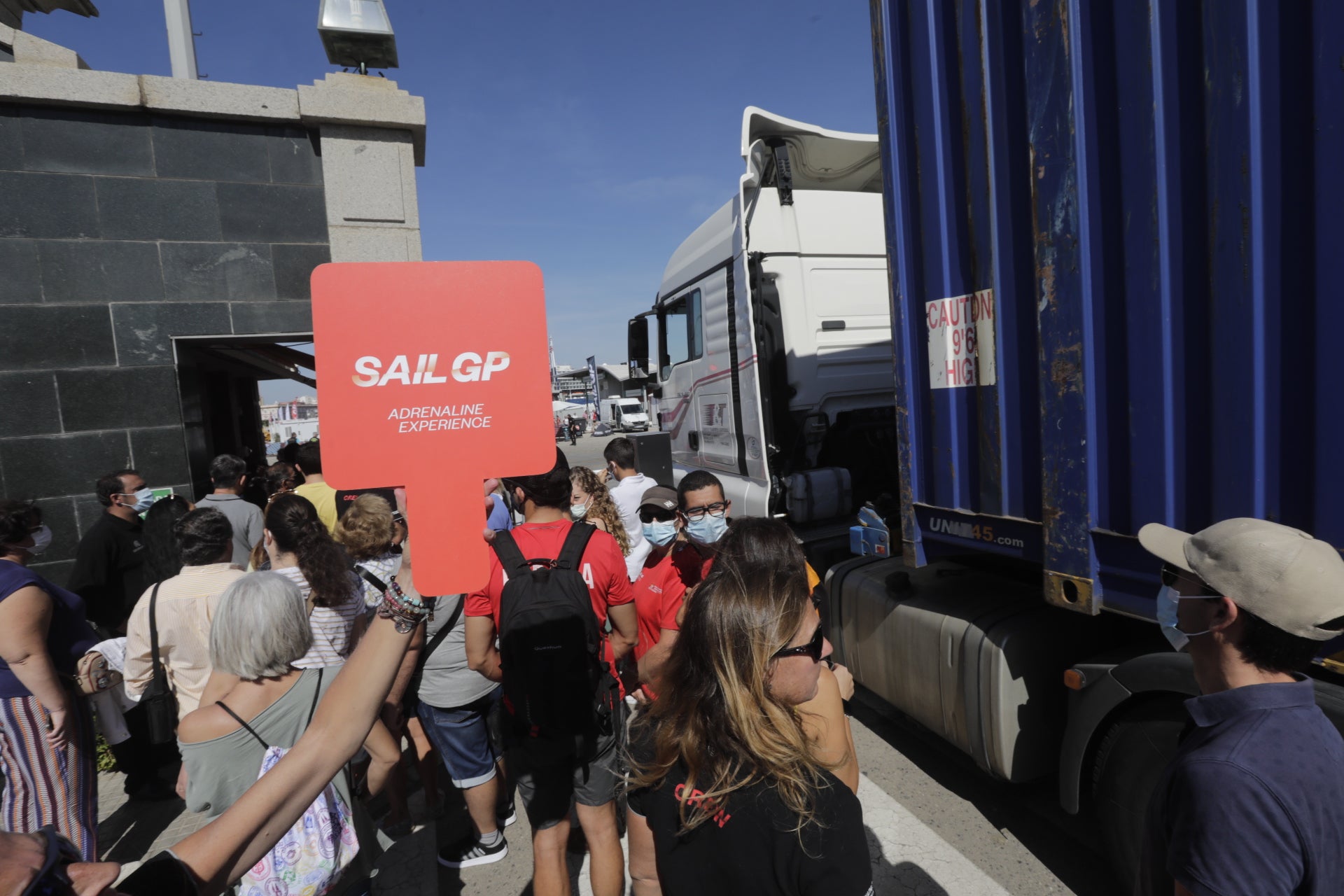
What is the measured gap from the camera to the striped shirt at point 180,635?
8.41ft

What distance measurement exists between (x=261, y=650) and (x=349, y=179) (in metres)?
4.53

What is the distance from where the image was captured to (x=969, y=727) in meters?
2.81

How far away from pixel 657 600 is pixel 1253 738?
1.81 metres

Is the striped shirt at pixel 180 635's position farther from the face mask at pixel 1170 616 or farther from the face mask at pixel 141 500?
the face mask at pixel 1170 616

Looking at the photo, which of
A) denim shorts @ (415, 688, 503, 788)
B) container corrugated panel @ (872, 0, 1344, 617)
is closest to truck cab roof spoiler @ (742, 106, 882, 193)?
container corrugated panel @ (872, 0, 1344, 617)

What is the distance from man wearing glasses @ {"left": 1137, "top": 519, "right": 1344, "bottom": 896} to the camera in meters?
1.12

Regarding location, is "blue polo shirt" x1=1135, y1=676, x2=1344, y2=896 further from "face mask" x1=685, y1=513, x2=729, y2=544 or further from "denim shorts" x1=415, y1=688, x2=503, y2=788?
"denim shorts" x1=415, y1=688, x2=503, y2=788

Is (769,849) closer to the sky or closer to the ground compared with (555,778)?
closer to the sky

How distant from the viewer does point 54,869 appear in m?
0.70

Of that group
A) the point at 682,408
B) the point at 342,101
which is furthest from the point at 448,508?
the point at 342,101

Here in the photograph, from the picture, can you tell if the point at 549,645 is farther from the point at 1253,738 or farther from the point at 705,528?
the point at 1253,738

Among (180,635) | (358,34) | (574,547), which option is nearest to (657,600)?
(574,547)

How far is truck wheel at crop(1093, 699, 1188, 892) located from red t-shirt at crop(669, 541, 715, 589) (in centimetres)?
160

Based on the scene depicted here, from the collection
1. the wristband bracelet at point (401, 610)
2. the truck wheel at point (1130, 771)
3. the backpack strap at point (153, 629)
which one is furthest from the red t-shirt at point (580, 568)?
the truck wheel at point (1130, 771)
